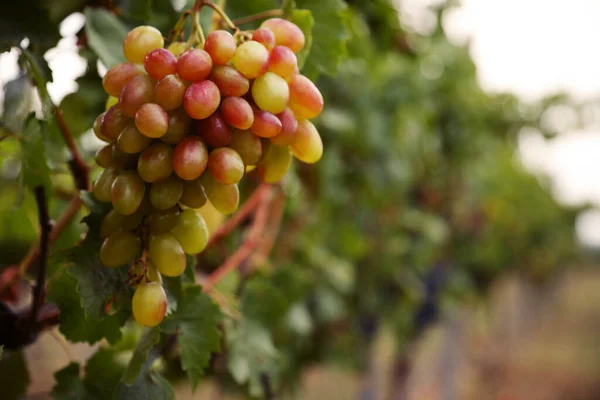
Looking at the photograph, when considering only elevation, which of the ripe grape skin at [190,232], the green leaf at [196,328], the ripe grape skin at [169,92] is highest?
the ripe grape skin at [169,92]

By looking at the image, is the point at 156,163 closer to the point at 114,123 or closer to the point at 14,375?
the point at 114,123

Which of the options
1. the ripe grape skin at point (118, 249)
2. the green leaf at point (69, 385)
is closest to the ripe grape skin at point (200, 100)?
the ripe grape skin at point (118, 249)

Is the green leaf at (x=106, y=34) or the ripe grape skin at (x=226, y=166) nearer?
the ripe grape skin at (x=226, y=166)

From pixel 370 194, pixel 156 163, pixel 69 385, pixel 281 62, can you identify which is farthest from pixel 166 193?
pixel 370 194

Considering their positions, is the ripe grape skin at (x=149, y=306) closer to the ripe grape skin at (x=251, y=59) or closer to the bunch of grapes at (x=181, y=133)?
the bunch of grapes at (x=181, y=133)

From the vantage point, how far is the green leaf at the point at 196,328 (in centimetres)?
47

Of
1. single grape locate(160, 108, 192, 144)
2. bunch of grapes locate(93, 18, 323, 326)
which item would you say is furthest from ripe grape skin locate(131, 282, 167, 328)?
single grape locate(160, 108, 192, 144)

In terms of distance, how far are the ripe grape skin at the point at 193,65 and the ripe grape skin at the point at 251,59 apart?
0.02 meters

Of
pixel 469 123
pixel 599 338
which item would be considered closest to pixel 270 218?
pixel 469 123

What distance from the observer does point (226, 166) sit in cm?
38

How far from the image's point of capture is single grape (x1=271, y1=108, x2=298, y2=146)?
1.36 feet

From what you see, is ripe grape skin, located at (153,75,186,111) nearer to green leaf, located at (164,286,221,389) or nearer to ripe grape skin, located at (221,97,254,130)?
ripe grape skin, located at (221,97,254,130)

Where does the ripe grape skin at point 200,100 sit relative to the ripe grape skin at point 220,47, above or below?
below

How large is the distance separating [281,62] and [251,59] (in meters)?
0.03
